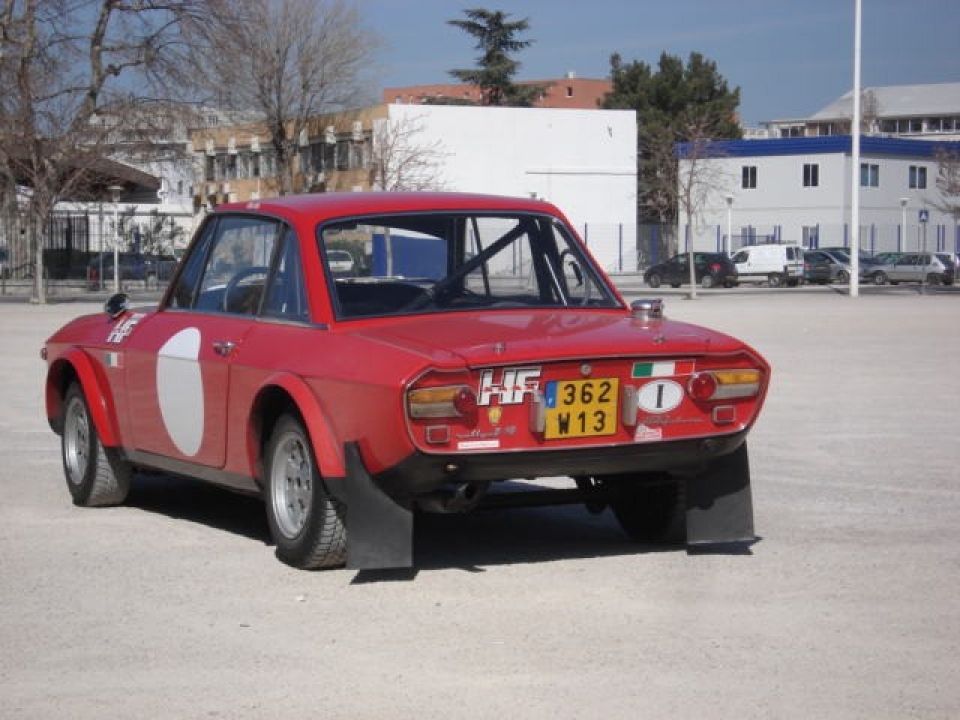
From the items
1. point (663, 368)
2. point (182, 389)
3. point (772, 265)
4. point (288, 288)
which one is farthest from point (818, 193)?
point (663, 368)

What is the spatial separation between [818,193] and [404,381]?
79402 millimetres

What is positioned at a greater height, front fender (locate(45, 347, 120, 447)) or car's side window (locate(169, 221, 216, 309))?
car's side window (locate(169, 221, 216, 309))

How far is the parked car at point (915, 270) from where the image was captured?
6406cm

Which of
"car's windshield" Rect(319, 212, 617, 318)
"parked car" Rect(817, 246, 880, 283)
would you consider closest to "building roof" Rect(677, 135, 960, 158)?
"parked car" Rect(817, 246, 880, 283)

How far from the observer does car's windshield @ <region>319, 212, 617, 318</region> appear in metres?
7.79

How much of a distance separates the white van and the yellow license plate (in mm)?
58931

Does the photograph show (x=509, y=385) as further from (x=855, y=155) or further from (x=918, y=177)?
(x=918, y=177)

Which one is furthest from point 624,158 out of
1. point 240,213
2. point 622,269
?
point 240,213

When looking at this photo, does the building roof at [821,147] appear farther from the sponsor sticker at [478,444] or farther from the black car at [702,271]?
the sponsor sticker at [478,444]

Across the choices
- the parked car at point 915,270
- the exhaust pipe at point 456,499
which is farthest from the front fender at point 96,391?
the parked car at point 915,270

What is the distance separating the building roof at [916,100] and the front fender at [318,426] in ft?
477

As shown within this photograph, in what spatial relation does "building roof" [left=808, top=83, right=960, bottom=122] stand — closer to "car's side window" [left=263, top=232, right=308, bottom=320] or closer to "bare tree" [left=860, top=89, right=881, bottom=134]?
"bare tree" [left=860, top=89, right=881, bottom=134]

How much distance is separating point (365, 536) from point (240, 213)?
2.37m

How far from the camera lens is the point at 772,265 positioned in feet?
218
